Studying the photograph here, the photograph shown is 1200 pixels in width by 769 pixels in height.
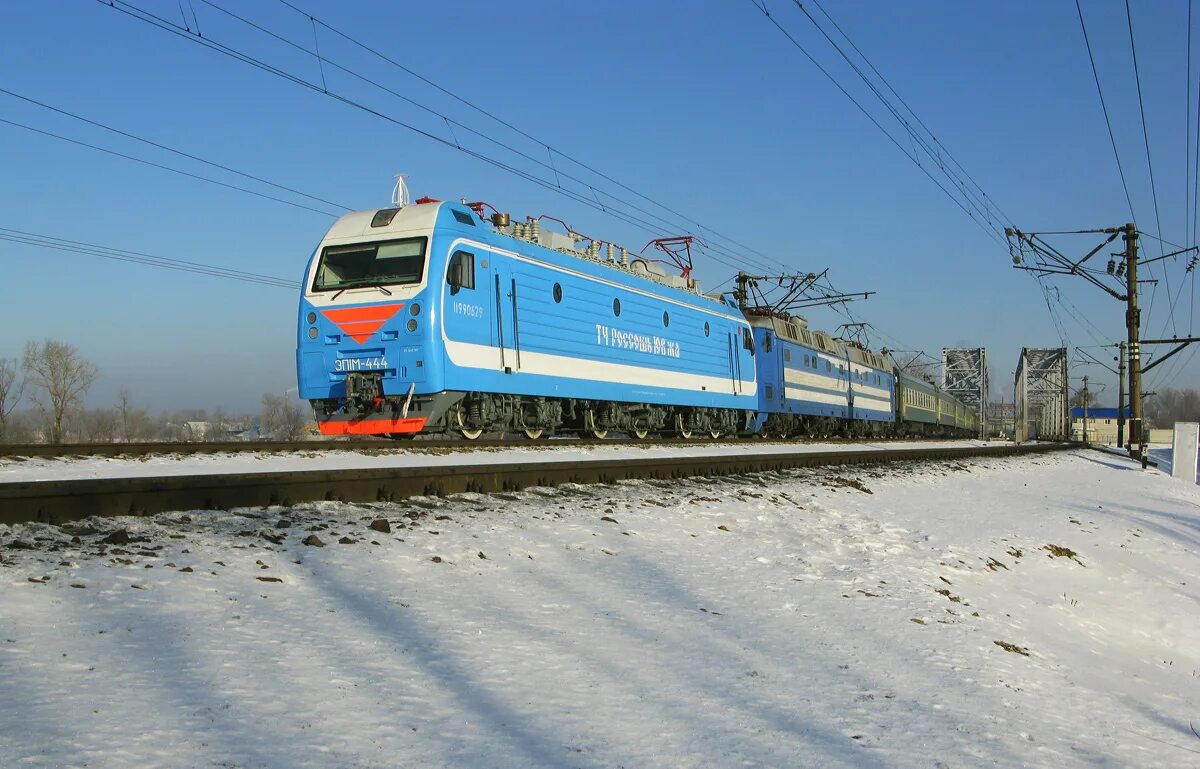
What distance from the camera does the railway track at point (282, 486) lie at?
610 cm

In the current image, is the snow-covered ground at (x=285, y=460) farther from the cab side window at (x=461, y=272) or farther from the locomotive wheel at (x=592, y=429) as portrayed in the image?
the cab side window at (x=461, y=272)

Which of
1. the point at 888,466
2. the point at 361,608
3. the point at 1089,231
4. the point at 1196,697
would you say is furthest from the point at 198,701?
the point at 1089,231

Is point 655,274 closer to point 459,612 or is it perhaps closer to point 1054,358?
point 459,612

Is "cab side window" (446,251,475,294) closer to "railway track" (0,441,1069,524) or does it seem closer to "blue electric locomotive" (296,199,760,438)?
"blue electric locomotive" (296,199,760,438)

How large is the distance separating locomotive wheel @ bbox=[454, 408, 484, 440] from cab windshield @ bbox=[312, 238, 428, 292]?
2393mm

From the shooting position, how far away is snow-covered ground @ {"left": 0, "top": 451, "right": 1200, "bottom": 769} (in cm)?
331

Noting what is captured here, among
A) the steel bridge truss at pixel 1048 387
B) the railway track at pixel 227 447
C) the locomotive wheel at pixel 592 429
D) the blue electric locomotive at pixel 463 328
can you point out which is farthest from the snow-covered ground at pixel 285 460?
the steel bridge truss at pixel 1048 387

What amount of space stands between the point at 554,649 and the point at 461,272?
36.8ft

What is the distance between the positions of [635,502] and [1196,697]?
4927 millimetres

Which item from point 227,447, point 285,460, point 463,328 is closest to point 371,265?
point 463,328

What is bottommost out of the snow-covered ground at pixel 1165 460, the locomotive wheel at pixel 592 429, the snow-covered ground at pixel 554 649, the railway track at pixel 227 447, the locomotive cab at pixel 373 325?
the snow-covered ground at pixel 1165 460

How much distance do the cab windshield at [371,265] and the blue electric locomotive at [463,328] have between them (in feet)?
0.07

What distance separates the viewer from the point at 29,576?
4.57 metres

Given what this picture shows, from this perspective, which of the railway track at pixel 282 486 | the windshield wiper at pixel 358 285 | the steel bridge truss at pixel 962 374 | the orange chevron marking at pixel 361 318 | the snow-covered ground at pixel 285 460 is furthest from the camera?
the steel bridge truss at pixel 962 374
